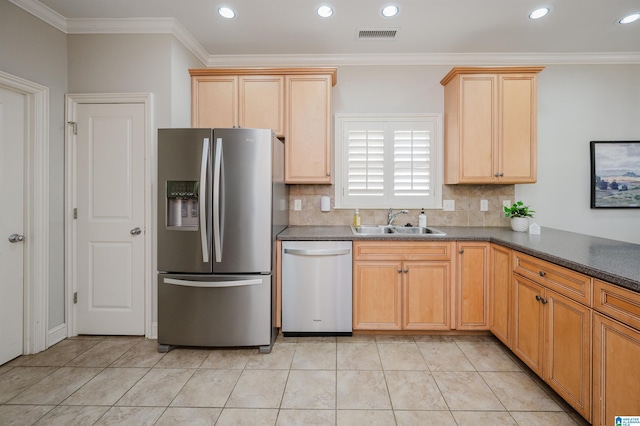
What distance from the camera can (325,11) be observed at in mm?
2588

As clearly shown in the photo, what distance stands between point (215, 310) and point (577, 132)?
411 cm

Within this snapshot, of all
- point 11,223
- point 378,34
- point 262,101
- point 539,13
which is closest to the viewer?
point 11,223

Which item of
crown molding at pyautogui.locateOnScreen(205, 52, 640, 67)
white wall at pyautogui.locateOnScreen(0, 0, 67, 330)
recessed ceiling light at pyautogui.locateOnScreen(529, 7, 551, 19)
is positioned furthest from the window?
white wall at pyautogui.locateOnScreen(0, 0, 67, 330)

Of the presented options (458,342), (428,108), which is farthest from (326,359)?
(428,108)

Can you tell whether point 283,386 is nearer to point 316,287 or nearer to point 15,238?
point 316,287

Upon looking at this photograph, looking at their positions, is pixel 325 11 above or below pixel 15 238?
above

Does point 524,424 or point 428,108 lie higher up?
point 428,108

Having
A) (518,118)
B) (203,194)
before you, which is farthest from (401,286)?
(518,118)

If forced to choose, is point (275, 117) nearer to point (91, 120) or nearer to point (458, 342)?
point (91, 120)

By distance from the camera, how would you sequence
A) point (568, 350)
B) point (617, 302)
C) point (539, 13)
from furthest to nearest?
point (539, 13), point (568, 350), point (617, 302)

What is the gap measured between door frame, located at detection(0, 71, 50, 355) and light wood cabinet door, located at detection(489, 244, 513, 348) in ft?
12.4

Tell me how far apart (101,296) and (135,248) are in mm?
540

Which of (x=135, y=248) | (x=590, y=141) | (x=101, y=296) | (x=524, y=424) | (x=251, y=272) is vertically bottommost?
(x=524, y=424)

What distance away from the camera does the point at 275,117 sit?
305 cm
